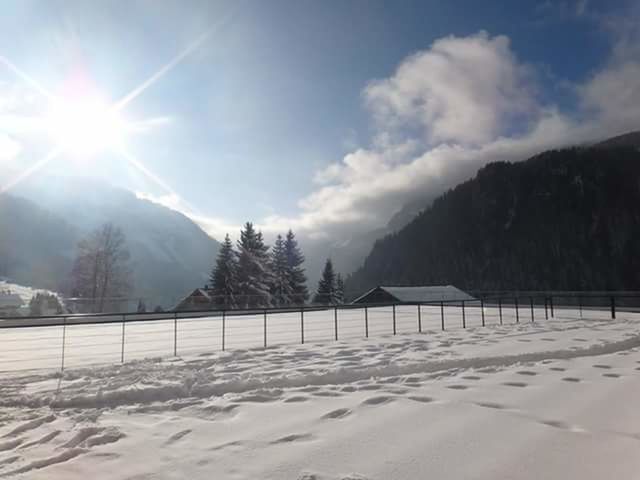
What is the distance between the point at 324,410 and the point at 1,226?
5624 inches

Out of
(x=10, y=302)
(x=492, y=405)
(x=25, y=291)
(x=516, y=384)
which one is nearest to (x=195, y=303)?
(x=10, y=302)

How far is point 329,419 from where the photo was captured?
377 cm

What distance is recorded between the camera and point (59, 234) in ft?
391

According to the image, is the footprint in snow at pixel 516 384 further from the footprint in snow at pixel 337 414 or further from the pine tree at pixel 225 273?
the pine tree at pixel 225 273

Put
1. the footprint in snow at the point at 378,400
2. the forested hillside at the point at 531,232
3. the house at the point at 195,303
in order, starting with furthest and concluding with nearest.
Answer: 1. the forested hillside at the point at 531,232
2. the house at the point at 195,303
3. the footprint in snow at the point at 378,400

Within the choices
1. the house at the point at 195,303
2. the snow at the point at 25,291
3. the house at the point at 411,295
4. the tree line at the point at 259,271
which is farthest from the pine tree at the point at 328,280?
the snow at the point at 25,291

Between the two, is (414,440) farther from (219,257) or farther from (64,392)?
(219,257)

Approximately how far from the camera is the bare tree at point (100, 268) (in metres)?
31.5

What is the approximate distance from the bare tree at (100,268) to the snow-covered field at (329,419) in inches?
1134

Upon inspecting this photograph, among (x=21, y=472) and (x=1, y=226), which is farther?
(x=1, y=226)

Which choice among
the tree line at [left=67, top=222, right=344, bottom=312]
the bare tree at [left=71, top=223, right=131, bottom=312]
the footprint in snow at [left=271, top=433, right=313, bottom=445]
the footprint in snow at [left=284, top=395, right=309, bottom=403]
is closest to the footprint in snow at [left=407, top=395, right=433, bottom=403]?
the footprint in snow at [left=284, top=395, right=309, bottom=403]

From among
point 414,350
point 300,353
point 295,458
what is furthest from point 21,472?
point 414,350

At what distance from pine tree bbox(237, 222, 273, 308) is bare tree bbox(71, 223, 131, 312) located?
1038 cm

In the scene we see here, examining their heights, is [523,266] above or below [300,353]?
above
